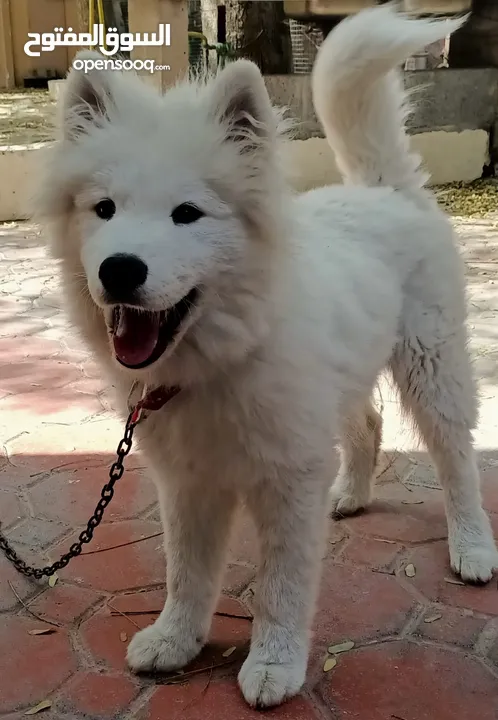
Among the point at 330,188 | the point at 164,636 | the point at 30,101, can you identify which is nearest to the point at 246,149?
the point at 330,188

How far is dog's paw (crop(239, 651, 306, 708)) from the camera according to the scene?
2309 mm

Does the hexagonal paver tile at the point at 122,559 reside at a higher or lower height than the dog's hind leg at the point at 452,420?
lower

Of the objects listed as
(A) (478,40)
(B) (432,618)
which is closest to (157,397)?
(B) (432,618)

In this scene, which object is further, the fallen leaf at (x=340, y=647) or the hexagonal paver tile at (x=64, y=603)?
the hexagonal paver tile at (x=64, y=603)

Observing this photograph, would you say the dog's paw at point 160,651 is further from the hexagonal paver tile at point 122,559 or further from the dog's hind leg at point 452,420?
the dog's hind leg at point 452,420

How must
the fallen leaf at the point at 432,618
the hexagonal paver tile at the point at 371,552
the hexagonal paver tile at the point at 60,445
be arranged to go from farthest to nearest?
the hexagonal paver tile at the point at 60,445 < the hexagonal paver tile at the point at 371,552 < the fallen leaf at the point at 432,618

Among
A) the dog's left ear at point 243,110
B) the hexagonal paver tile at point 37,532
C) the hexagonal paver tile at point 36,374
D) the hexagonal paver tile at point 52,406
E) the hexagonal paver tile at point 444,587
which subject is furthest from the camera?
the hexagonal paver tile at point 36,374

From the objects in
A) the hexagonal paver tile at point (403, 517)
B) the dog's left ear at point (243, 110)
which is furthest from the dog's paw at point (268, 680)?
the dog's left ear at point (243, 110)

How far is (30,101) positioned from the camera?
1312 centimetres

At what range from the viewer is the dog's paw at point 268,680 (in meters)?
2.31

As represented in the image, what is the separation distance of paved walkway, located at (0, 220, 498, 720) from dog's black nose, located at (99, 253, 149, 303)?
0.55 m

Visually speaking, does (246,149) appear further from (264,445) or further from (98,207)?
(264,445)

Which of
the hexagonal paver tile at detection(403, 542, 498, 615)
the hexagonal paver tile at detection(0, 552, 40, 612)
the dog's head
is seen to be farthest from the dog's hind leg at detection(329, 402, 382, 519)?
the dog's head

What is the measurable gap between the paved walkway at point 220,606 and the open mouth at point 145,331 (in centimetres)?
42
